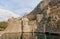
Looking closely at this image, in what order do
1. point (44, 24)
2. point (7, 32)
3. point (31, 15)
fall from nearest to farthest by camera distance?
point (44, 24) → point (7, 32) → point (31, 15)

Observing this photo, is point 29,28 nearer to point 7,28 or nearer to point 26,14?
point 7,28

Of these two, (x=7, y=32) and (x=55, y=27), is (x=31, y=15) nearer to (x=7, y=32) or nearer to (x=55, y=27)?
(x=7, y=32)

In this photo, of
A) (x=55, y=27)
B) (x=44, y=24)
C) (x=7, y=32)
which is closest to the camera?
(x=55, y=27)

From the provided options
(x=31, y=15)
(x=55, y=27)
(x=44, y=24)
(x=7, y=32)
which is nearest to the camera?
(x=55, y=27)

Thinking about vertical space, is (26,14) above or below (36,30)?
above

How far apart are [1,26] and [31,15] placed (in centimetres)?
3420

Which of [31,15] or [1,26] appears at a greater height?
[31,15]

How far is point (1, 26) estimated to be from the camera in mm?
111000

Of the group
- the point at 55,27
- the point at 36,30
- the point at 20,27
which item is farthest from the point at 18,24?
the point at 55,27

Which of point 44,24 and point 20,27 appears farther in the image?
point 20,27

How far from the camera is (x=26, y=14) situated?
143625mm

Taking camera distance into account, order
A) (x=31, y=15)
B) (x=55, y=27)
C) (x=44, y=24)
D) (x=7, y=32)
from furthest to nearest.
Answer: (x=31, y=15) → (x=7, y=32) → (x=44, y=24) → (x=55, y=27)

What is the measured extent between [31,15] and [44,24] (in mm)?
41953

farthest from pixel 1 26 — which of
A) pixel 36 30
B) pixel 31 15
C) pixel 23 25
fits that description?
pixel 31 15
